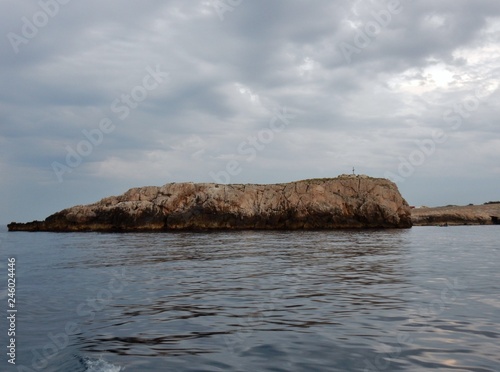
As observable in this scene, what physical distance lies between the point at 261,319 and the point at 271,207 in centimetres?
6928

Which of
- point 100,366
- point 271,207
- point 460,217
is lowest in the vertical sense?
point 100,366

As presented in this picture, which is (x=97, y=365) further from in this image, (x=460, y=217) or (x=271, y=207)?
(x=460, y=217)

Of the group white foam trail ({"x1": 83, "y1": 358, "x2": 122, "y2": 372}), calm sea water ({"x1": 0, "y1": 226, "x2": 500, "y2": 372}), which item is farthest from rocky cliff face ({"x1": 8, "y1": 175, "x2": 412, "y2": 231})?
white foam trail ({"x1": 83, "y1": 358, "x2": 122, "y2": 372})

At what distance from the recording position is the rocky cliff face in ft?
260

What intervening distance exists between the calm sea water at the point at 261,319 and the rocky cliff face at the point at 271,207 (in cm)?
5623

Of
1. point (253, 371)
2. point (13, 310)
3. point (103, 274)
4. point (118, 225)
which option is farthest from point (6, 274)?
point (118, 225)

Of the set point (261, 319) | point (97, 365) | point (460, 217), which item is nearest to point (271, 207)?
point (261, 319)

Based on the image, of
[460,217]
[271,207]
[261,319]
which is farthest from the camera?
[460,217]

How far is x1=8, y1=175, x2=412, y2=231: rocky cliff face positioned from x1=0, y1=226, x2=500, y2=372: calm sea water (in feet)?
184

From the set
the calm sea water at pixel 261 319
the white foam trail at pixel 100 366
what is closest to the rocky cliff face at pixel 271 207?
the calm sea water at pixel 261 319

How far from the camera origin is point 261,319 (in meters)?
12.0

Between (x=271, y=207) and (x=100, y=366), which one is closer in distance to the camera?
(x=100, y=366)

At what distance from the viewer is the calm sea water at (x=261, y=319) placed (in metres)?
8.69

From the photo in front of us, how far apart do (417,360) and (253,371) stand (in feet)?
10.8
